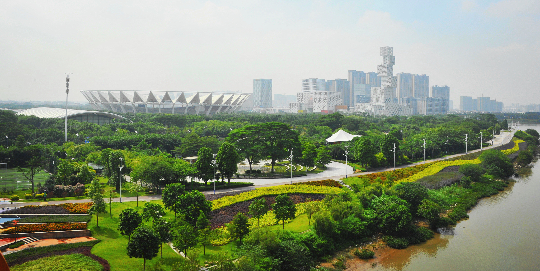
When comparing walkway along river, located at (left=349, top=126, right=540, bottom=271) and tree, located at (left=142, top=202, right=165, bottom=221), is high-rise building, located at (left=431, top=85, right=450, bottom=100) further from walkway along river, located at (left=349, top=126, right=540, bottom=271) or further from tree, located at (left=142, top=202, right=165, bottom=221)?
tree, located at (left=142, top=202, right=165, bottom=221)

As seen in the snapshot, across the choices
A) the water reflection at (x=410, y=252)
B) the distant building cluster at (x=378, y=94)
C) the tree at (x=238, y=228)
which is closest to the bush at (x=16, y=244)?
the tree at (x=238, y=228)

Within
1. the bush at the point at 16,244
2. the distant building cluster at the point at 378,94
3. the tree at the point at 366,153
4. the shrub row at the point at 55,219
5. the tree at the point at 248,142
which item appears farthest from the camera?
the distant building cluster at the point at 378,94

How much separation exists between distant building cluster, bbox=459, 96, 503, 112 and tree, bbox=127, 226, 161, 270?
644 feet

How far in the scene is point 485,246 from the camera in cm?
1431

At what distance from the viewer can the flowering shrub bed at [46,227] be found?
1224 cm

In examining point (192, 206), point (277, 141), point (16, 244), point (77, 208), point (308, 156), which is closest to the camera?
point (16, 244)

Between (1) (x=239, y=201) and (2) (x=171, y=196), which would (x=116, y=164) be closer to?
(2) (x=171, y=196)

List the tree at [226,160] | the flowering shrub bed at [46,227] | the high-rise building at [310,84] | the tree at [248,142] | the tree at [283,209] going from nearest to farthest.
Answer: the flowering shrub bed at [46,227], the tree at [283,209], the tree at [226,160], the tree at [248,142], the high-rise building at [310,84]

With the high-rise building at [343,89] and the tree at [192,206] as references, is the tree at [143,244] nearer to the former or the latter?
the tree at [192,206]

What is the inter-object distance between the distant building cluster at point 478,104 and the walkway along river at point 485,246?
180824 mm

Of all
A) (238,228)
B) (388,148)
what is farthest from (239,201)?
(388,148)

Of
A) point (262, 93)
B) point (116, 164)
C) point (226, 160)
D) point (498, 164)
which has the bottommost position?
point (498, 164)

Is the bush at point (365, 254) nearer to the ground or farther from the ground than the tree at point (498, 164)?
nearer to the ground

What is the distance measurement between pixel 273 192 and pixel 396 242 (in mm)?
6352
